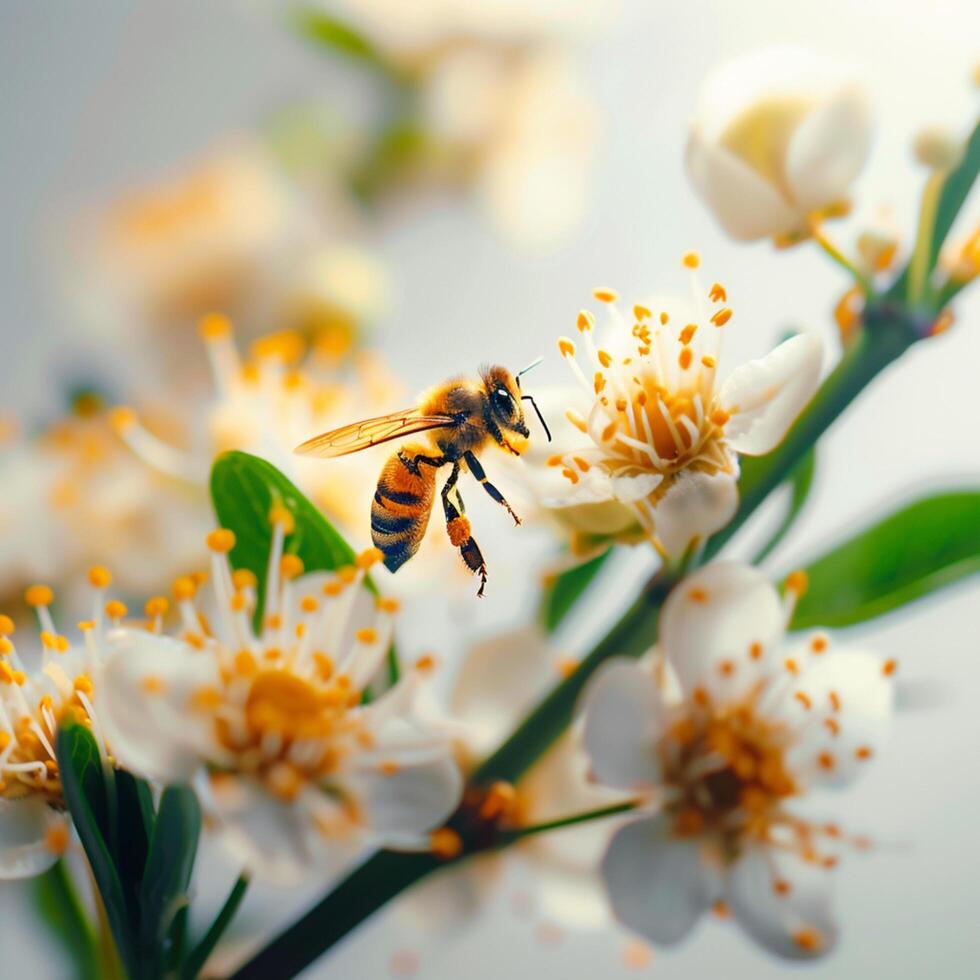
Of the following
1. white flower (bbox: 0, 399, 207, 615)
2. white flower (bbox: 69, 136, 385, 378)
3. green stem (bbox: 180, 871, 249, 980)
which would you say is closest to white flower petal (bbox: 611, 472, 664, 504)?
green stem (bbox: 180, 871, 249, 980)

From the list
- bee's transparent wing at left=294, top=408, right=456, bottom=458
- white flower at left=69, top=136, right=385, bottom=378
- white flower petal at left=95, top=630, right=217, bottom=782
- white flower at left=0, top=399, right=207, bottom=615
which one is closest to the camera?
white flower petal at left=95, top=630, right=217, bottom=782

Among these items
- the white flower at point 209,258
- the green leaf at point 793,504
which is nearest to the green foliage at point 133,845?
the green leaf at point 793,504

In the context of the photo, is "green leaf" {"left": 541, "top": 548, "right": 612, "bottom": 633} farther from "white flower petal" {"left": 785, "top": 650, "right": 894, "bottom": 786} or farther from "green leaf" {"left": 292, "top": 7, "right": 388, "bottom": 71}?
"green leaf" {"left": 292, "top": 7, "right": 388, "bottom": 71}

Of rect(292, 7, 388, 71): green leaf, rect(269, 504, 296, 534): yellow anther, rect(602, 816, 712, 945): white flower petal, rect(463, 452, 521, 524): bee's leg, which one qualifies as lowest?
rect(602, 816, 712, 945): white flower petal

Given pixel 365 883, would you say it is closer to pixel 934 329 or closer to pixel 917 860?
pixel 934 329

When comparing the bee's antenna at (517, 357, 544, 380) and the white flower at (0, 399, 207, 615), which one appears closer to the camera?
the bee's antenna at (517, 357, 544, 380)

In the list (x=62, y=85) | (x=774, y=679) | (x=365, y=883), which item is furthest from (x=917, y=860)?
(x=62, y=85)

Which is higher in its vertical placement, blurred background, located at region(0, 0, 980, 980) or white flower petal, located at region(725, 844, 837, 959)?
blurred background, located at region(0, 0, 980, 980)

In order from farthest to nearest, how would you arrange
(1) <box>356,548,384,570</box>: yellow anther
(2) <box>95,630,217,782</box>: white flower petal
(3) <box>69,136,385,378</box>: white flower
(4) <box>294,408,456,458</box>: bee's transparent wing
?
(3) <box>69,136,385,378</box>: white flower, (4) <box>294,408,456,458</box>: bee's transparent wing, (1) <box>356,548,384,570</box>: yellow anther, (2) <box>95,630,217,782</box>: white flower petal
